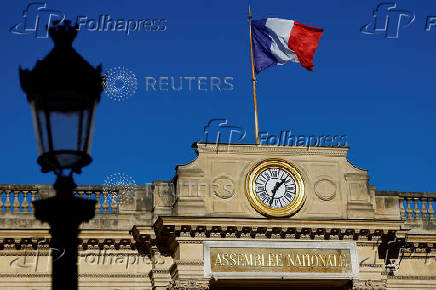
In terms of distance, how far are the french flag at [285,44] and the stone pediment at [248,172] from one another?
3.87 m

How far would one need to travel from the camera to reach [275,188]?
2633 centimetres

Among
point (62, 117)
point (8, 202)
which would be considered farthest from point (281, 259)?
point (62, 117)

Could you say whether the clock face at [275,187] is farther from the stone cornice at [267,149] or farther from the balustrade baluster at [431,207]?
the balustrade baluster at [431,207]

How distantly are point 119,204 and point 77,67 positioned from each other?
63.9ft

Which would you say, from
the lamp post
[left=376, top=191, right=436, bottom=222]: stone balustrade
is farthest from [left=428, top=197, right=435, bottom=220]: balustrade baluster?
the lamp post

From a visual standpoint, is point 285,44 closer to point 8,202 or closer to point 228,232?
point 228,232

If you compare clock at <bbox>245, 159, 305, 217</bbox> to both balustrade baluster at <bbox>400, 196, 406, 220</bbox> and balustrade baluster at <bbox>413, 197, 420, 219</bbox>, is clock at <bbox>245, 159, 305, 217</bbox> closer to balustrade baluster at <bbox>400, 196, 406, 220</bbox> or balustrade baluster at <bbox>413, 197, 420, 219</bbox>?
balustrade baluster at <bbox>400, 196, 406, 220</bbox>

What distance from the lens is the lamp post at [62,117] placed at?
7.46 meters

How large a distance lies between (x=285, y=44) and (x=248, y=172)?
5.51 meters

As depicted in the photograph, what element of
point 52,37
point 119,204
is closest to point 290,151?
point 119,204

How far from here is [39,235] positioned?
25.5 metres

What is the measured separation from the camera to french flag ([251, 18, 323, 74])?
29.1m

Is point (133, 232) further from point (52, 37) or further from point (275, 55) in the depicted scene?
point (52, 37)

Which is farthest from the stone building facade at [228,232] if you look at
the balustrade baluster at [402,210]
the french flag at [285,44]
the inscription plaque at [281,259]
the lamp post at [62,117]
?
the lamp post at [62,117]
